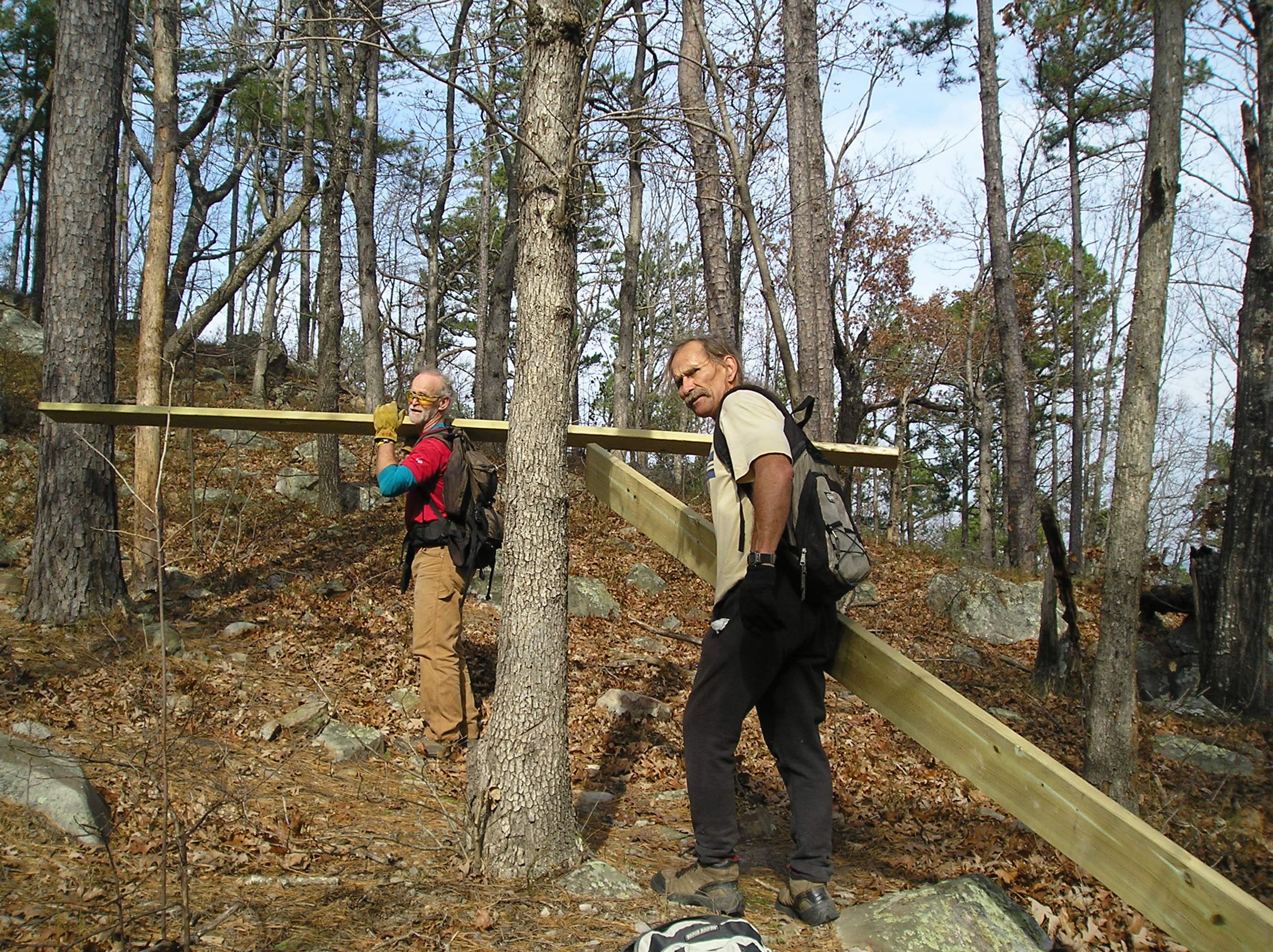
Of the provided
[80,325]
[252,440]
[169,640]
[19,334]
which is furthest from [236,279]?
[19,334]

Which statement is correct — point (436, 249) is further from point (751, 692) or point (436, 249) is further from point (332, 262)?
point (751, 692)

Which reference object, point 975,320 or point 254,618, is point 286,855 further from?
point 975,320

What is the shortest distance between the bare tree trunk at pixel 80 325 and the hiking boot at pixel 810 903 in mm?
5514

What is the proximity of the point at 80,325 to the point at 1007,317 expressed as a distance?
14.0 m

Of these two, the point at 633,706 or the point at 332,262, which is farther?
the point at 332,262

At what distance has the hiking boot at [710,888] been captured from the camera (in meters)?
3.36

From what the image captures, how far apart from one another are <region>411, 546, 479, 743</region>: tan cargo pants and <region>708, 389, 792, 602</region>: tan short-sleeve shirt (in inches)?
97.9

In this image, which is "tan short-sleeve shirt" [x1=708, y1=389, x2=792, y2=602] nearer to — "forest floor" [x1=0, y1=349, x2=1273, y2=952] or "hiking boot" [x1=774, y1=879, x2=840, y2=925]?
"hiking boot" [x1=774, y1=879, x2=840, y2=925]

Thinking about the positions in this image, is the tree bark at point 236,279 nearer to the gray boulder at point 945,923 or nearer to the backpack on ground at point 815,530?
the backpack on ground at point 815,530

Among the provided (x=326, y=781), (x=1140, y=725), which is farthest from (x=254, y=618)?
(x=1140, y=725)

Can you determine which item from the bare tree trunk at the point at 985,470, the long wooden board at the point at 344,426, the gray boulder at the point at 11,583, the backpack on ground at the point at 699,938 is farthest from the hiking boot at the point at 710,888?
the bare tree trunk at the point at 985,470

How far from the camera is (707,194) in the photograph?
10320 mm

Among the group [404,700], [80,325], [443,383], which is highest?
[80,325]

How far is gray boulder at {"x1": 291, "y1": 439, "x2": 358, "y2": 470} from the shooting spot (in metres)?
15.0
